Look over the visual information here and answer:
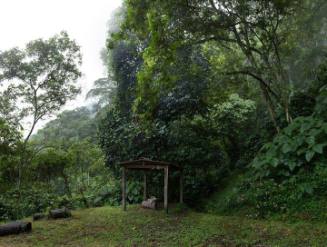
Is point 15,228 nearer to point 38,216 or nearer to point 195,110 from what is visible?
point 38,216

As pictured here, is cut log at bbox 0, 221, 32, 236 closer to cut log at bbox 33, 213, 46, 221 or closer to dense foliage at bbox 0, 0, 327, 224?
cut log at bbox 33, 213, 46, 221

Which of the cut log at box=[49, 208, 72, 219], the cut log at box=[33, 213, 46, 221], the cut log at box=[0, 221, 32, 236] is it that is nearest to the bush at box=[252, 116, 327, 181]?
the cut log at box=[49, 208, 72, 219]

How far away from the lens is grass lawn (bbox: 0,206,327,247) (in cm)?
535

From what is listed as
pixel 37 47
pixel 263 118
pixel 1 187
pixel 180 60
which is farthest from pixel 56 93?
pixel 263 118

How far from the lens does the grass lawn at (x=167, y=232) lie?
5.35 meters

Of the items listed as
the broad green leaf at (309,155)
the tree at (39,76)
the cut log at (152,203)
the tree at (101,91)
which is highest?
the tree at (101,91)

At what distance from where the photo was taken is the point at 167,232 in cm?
638

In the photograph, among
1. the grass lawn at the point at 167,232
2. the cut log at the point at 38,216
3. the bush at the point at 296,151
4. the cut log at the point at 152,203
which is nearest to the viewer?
the grass lawn at the point at 167,232

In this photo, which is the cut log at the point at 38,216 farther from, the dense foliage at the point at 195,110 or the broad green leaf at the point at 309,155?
the broad green leaf at the point at 309,155

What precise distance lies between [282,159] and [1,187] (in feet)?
27.9

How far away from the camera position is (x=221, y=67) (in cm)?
1052

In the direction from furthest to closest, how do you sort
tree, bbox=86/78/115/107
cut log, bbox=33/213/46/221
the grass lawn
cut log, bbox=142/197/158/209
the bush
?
1. tree, bbox=86/78/115/107
2. cut log, bbox=142/197/158/209
3. cut log, bbox=33/213/46/221
4. the bush
5. the grass lawn

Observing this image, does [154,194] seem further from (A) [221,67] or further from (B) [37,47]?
(B) [37,47]

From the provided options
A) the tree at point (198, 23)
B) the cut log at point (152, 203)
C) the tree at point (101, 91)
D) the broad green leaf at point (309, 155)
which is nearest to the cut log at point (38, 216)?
the cut log at point (152, 203)
